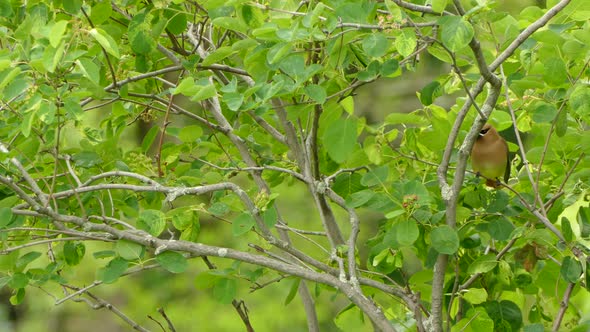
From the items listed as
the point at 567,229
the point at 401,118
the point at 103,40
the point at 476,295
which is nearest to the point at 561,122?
the point at 567,229

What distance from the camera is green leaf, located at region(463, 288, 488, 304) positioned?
2.33 m

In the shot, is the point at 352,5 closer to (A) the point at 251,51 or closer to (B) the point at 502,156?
(A) the point at 251,51

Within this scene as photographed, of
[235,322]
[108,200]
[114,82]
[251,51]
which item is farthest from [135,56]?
[235,322]

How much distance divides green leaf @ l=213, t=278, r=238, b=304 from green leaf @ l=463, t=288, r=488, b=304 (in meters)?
0.64

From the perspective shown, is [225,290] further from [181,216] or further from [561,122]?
[561,122]

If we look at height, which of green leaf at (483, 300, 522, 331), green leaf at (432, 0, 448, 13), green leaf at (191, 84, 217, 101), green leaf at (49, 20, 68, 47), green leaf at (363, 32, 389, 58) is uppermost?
green leaf at (432, 0, 448, 13)

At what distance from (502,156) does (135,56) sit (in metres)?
1.14

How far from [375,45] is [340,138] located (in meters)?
0.38

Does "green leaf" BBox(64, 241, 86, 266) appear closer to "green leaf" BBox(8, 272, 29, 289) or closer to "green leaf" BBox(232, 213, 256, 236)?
"green leaf" BBox(8, 272, 29, 289)

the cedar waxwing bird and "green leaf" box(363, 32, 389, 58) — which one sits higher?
"green leaf" box(363, 32, 389, 58)

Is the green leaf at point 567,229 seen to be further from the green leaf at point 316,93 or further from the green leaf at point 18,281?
the green leaf at point 18,281

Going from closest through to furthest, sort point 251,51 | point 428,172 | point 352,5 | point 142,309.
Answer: point 352,5, point 251,51, point 428,172, point 142,309

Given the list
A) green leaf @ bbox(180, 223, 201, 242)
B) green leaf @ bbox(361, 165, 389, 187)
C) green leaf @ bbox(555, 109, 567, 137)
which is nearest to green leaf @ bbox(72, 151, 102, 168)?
green leaf @ bbox(180, 223, 201, 242)

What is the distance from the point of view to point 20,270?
249cm
